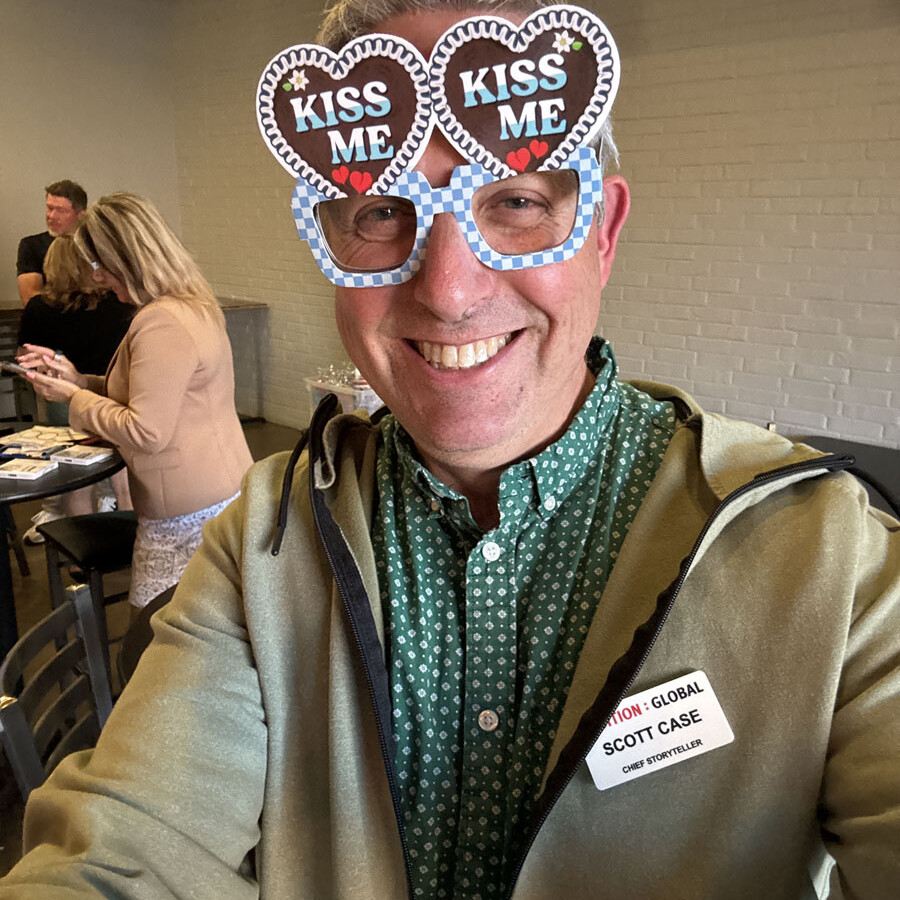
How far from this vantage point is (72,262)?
3047 mm

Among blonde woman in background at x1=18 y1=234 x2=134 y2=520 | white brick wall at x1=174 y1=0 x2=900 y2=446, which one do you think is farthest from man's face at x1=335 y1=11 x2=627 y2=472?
white brick wall at x1=174 y1=0 x2=900 y2=446

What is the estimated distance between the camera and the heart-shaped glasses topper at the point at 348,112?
838 mm

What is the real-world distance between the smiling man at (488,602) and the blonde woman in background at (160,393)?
1.65 meters

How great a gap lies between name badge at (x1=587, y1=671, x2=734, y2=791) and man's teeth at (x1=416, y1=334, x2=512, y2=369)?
0.41 metres

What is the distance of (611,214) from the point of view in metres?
0.99

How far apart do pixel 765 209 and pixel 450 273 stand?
11.4 feet

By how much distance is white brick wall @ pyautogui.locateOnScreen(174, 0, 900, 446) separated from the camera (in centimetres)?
345

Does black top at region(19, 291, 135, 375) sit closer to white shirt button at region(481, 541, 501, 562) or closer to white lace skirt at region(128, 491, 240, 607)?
white lace skirt at region(128, 491, 240, 607)

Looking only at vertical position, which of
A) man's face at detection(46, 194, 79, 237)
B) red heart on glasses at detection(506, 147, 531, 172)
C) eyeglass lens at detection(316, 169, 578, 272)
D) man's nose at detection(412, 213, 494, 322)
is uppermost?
man's face at detection(46, 194, 79, 237)

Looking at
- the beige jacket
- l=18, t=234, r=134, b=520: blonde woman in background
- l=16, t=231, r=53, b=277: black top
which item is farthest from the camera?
l=16, t=231, r=53, b=277: black top

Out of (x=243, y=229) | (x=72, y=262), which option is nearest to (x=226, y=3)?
(x=243, y=229)

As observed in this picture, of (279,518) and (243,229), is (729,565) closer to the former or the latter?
(279,518)

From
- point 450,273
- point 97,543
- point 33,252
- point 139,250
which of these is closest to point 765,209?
point 139,250

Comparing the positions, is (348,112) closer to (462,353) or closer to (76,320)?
(462,353)
